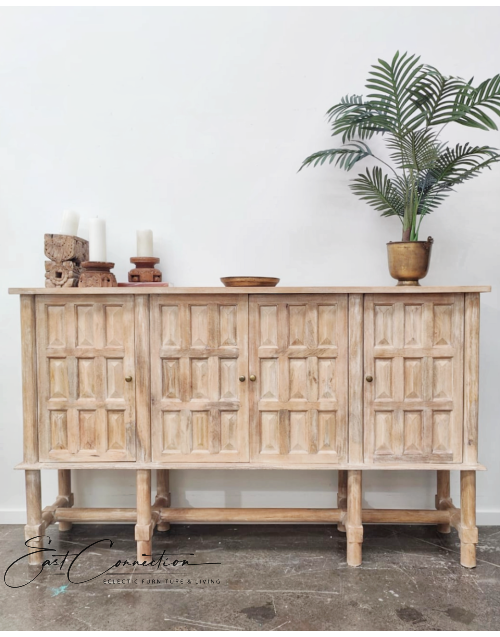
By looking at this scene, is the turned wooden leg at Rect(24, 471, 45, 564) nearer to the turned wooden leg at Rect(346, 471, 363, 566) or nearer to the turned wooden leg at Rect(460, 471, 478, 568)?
the turned wooden leg at Rect(346, 471, 363, 566)

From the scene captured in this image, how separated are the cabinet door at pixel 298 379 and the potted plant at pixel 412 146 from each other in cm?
46

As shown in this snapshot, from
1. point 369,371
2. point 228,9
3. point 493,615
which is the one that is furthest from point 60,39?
point 493,615

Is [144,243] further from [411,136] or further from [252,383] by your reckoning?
[411,136]

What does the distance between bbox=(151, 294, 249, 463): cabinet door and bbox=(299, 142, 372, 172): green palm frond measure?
810 millimetres

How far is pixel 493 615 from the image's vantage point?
1.71 meters

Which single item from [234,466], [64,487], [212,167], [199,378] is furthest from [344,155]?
[64,487]

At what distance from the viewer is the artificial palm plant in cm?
197

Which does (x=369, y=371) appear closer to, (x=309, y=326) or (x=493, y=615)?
(x=309, y=326)

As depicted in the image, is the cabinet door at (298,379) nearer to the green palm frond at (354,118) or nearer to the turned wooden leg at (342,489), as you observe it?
the turned wooden leg at (342,489)

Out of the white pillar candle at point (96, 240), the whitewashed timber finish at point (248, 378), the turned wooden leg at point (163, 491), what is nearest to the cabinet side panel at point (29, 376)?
the whitewashed timber finish at point (248, 378)

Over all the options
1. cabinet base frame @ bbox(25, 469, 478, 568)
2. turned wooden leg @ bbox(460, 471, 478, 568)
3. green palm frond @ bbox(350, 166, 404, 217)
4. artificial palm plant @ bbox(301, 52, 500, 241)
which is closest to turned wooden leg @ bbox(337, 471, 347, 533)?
A: cabinet base frame @ bbox(25, 469, 478, 568)

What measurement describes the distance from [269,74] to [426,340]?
1.62 meters

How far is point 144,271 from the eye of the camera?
7.47ft

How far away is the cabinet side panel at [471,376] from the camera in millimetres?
1982
